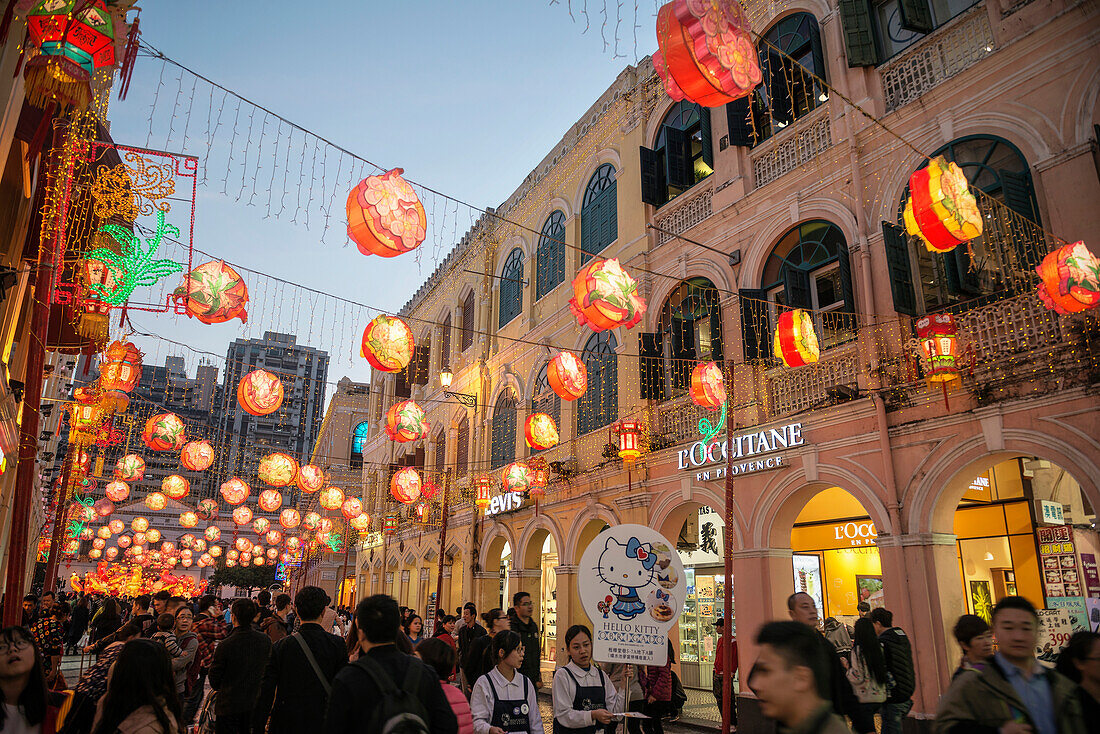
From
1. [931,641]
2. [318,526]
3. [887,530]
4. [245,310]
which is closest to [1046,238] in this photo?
[887,530]

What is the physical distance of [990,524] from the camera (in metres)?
11.0

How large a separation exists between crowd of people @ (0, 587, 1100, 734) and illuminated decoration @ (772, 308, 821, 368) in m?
3.69

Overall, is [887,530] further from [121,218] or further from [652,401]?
[121,218]

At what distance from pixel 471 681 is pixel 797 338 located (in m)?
5.97

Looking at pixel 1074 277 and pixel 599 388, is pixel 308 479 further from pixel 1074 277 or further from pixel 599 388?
pixel 1074 277

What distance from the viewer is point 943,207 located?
6.98m

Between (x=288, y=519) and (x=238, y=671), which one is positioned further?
(x=288, y=519)

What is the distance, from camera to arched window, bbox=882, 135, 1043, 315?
8.34m

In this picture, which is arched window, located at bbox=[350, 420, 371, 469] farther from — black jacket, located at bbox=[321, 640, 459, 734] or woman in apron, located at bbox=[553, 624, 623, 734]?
black jacket, located at bbox=[321, 640, 459, 734]

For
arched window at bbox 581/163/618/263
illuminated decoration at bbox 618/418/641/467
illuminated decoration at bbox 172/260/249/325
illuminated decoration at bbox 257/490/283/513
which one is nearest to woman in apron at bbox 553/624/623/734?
illuminated decoration at bbox 172/260/249/325

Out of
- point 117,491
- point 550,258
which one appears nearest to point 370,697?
point 550,258

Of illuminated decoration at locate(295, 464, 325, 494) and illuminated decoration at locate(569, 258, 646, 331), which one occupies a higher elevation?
illuminated decoration at locate(569, 258, 646, 331)

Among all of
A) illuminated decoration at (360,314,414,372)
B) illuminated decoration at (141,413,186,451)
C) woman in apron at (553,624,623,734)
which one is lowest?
woman in apron at (553,624,623,734)

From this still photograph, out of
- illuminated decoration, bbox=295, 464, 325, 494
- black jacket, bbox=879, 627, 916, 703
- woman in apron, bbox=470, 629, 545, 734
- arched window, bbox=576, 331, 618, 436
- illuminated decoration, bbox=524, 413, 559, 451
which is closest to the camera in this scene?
woman in apron, bbox=470, 629, 545, 734
